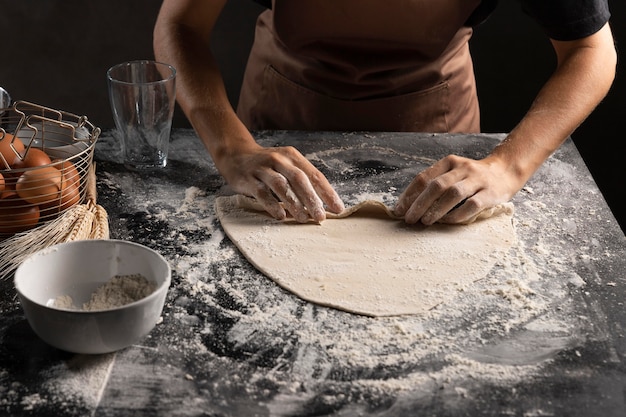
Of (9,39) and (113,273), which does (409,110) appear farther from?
(9,39)

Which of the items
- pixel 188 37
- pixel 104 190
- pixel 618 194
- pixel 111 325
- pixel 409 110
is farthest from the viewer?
pixel 618 194

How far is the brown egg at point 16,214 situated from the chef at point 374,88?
0.35 m

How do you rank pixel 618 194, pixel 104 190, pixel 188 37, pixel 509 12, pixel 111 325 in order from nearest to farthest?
pixel 111 325, pixel 104 190, pixel 188 37, pixel 509 12, pixel 618 194

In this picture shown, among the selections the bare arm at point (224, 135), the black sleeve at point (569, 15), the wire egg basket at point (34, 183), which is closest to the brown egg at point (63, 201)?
the wire egg basket at point (34, 183)

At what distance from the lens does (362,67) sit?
1.68m

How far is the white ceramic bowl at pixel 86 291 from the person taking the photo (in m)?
0.95

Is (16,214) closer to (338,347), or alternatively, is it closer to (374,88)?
(338,347)

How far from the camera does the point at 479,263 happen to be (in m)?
1.25

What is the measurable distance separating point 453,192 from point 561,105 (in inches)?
14.6

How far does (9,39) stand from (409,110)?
5.72 feet

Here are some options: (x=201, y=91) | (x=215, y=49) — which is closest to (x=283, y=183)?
(x=201, y=91)

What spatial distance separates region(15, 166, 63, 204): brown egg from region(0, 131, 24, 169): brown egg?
0.15 feet

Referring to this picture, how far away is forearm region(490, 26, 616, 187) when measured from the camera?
1.49m

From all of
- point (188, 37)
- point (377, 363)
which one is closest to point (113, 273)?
point (377, 363)
